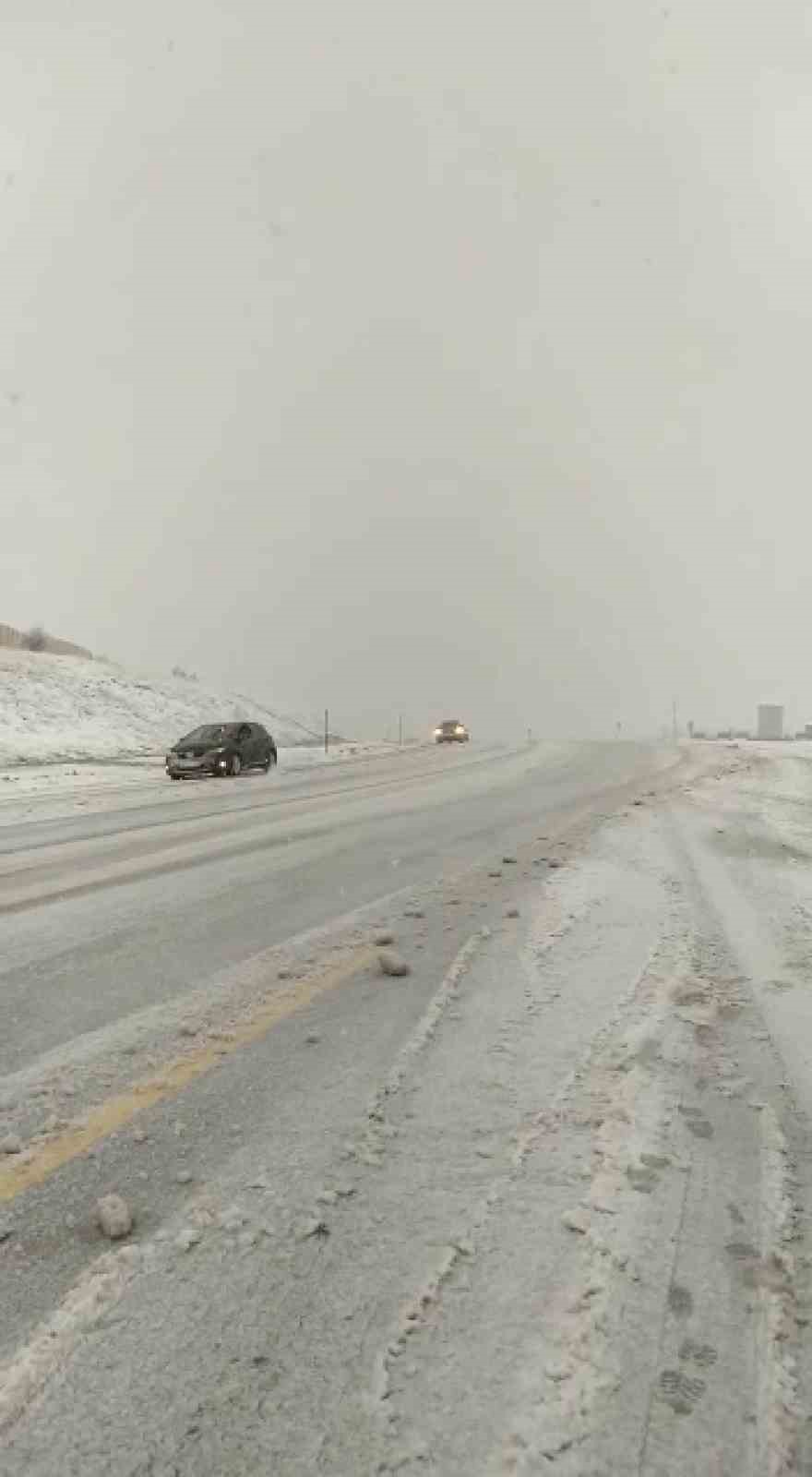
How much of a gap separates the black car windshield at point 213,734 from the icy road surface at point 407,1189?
1452 centimetres

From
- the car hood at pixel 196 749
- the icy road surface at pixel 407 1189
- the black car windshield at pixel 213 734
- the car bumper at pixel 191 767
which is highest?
the black car windshield at pixel 213 734

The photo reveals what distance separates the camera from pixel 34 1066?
3.20m

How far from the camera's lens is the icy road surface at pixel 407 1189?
1.60 m

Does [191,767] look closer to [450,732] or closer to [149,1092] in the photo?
[149,1092]

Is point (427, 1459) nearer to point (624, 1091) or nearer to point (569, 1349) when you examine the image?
point (569, 1349)

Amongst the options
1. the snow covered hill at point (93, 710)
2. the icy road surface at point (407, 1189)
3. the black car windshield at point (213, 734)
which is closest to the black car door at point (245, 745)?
the black car windshield at point (213, 734)

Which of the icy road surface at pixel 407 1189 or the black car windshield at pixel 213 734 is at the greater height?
the black car windshield at pixel 213 734

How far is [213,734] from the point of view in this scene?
20.6 metres

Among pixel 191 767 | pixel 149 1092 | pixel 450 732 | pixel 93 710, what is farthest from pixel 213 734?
pixel 450 732

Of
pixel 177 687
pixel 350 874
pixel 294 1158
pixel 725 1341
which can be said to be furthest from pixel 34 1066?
pixel 177 687

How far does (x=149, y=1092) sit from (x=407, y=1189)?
3.58 ft

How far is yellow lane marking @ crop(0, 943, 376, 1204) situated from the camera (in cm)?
246

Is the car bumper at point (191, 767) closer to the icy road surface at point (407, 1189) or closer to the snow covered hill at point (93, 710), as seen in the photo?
the snow covered hill at point (93, 710)

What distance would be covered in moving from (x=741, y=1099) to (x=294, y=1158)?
1.58m
